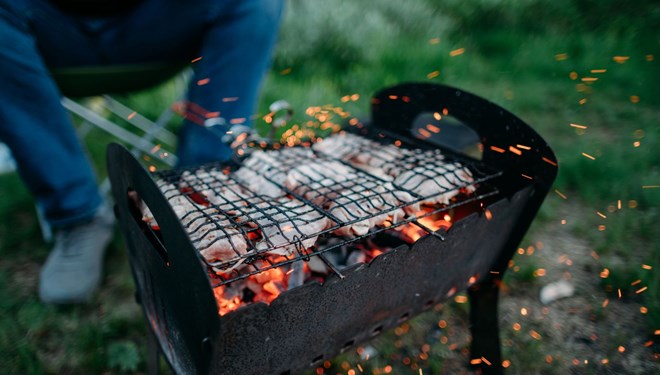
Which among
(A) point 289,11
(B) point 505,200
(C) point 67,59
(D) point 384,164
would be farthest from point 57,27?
(A) point 289,11

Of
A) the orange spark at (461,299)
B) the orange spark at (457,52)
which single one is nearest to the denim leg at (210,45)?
the orange spark at (461,299)

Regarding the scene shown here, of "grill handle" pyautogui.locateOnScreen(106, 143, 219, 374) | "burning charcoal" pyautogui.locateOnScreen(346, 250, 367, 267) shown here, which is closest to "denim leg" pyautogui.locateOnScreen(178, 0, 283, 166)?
"grill handle" pyautogui.locateOnScreen(106, 143, 219, 374)

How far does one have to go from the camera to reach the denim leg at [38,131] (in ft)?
5.80

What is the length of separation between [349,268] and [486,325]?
2.83ft

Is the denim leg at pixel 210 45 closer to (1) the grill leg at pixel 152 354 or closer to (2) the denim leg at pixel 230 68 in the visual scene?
(2) the denim leg at pixel 230 68

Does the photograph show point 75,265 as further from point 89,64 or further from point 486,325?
point 486,325

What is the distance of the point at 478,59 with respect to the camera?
16.4 feet

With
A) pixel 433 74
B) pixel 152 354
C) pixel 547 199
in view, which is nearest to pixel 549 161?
pixel 152 354

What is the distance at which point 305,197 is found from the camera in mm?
1268

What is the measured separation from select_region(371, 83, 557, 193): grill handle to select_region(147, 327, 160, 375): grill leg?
1145 mm

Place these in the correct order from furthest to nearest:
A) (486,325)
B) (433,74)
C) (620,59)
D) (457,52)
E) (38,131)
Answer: (457,52), (620,59), (433,74), (38,131), (486,325)

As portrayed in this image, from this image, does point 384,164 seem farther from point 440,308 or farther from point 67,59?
point 67,59

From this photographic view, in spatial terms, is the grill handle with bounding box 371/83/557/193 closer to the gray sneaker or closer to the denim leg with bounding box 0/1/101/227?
the denim leg with bounding box 0/1/101/227

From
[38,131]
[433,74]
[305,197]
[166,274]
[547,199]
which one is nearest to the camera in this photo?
[166,274]
